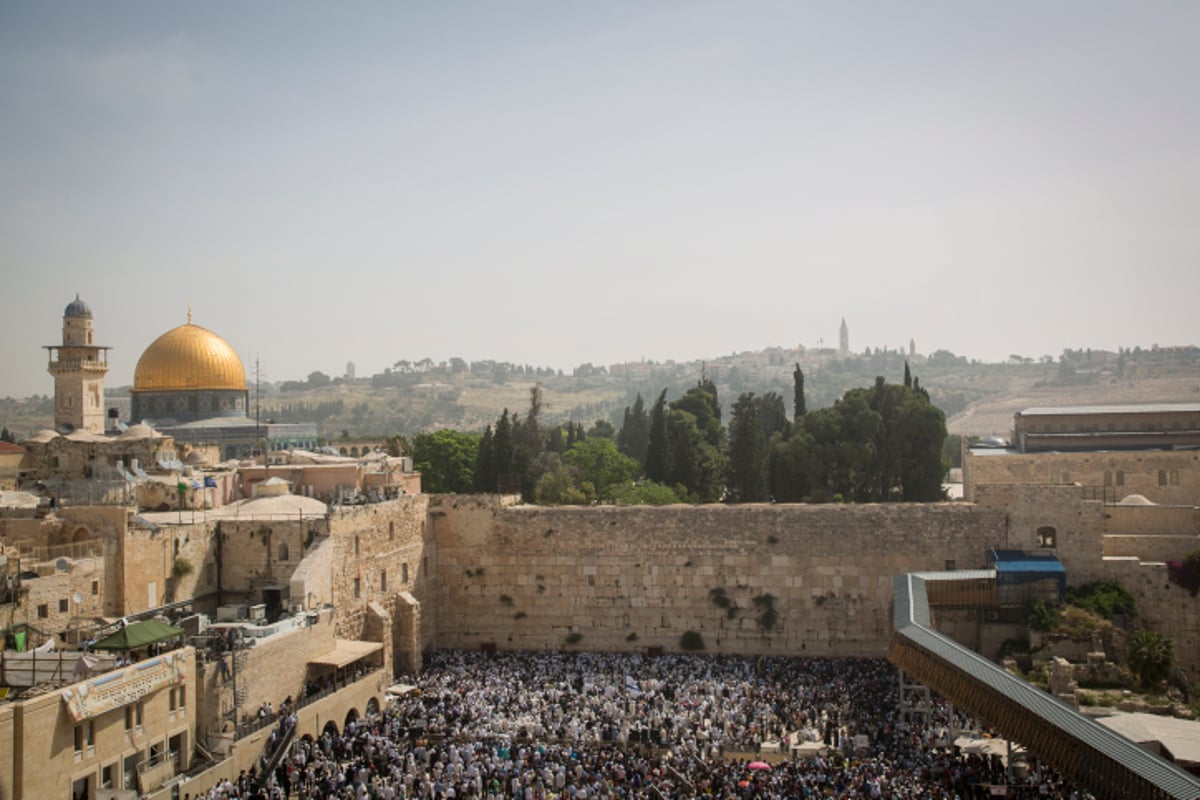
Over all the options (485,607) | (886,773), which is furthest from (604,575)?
(886,773)

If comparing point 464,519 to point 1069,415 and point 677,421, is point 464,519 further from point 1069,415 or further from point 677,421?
point 1069,415

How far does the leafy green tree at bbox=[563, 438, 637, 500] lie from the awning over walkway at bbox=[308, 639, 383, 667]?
19880mm

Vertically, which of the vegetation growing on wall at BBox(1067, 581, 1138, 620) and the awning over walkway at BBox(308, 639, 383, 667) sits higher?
the vegetation growing on wall at BBox(1067, 581, 1138, 620)

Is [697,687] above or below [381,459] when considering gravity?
below

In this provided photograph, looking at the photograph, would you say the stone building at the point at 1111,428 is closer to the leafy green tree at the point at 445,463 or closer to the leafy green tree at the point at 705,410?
the leafy green tree at the point at 705,410

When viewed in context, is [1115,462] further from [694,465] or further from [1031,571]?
[694,465]

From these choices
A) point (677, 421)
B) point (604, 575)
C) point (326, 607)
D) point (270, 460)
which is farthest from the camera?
point (677, 421)

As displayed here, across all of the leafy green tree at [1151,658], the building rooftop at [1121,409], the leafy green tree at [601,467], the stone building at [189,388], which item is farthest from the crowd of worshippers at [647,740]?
the stone building at [189,388]

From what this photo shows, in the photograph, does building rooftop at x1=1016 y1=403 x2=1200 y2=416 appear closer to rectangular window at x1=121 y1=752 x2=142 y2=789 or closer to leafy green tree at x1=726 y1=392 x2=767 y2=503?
leafy green tree at x1=726 y1=392 x2=767 y2=503

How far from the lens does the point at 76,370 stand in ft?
131

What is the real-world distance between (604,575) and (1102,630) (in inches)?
460

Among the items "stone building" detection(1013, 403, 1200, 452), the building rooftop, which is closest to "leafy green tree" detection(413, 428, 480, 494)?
"stone building" detection(1013, 403, 1200, 452)

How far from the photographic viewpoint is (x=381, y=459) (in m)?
41.1

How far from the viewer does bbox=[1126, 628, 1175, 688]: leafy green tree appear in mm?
22969
